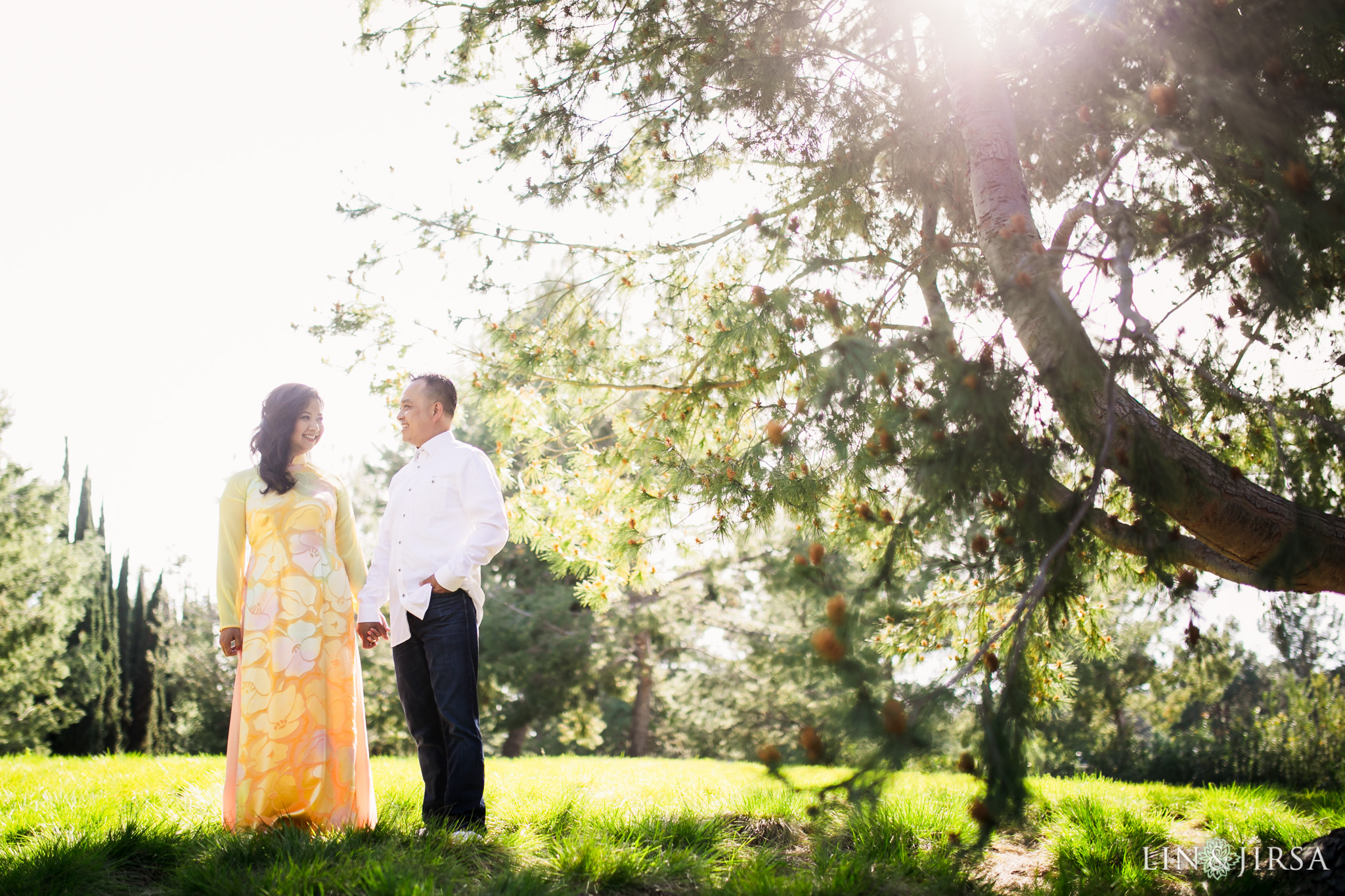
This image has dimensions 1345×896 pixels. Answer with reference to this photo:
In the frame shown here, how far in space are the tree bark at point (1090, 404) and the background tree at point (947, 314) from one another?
0.01m

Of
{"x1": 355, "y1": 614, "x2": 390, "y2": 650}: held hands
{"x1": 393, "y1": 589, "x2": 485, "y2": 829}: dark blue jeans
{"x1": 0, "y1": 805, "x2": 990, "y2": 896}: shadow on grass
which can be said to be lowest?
{"x1": 0, "y1": 805, "x2": 990, "y2": 896}: shadow on grass

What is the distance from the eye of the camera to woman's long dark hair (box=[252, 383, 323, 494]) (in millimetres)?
2598

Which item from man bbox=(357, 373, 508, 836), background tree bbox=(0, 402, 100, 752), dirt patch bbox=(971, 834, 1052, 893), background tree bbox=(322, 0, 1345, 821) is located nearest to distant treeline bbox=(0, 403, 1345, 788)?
background tree bbox=(0, 402, 100, 752)

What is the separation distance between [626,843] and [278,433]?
5.92ft

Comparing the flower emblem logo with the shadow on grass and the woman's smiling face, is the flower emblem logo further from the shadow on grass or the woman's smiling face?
the woman's smiling face

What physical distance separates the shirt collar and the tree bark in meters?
1.91

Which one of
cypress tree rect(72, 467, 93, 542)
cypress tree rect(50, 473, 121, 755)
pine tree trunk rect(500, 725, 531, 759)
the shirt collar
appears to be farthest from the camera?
cypress tree rect(72, 467, 93, 542)

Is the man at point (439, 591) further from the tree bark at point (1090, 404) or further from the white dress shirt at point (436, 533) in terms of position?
the tree bark at point (1090, 404)

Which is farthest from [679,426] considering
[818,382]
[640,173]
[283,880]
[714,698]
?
[714,698]

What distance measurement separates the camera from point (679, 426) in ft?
13.5

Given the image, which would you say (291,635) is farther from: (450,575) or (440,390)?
(440,390)

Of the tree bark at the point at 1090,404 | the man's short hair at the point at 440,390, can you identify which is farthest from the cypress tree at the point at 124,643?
the tree bark at the point at 1090,404

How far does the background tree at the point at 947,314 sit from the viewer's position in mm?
2049

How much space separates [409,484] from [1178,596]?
8.25 feet
